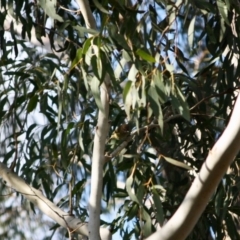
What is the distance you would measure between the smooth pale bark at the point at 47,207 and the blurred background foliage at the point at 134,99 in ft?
0.25

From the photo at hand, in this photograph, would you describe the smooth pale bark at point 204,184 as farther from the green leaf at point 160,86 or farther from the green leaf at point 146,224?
the green leaf at point 146,224

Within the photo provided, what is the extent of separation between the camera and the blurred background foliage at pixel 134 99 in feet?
7.76

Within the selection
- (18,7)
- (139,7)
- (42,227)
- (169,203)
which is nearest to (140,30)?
(139,7)

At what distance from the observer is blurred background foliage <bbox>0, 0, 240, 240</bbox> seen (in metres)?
2.37

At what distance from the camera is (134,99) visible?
2215mm

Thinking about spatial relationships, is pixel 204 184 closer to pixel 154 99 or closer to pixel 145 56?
pixel 154 99

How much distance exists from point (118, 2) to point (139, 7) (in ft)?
1.39

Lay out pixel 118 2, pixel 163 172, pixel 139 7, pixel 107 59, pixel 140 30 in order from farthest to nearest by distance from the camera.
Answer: pixel 163 172 → pixel 139 7 → pixel 140 30 → pixel 118 2 → pixel 107 59

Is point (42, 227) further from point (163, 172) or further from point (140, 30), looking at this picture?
point (140, 30)

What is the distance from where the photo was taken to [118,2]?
2.51 meters

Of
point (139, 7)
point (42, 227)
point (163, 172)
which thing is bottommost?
point (42, 227)

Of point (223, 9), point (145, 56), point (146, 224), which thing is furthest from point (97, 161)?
point (223, 9)

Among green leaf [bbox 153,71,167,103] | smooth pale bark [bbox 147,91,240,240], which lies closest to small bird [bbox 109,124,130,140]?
green leaf [bbox 153,71,167,103]

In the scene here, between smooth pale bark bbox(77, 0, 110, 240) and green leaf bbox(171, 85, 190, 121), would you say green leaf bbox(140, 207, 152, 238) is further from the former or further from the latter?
green leaf bbox(171, 85, 190, 121)
